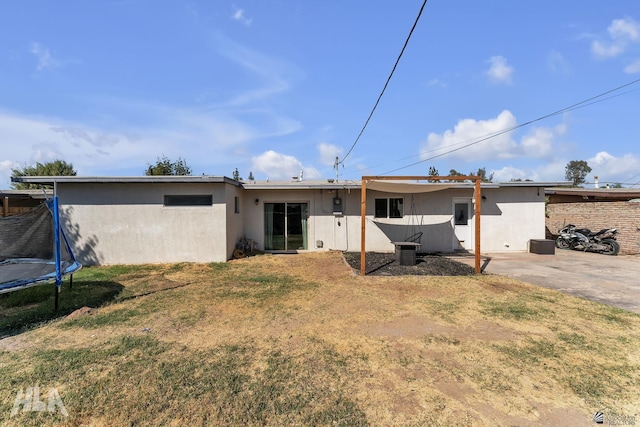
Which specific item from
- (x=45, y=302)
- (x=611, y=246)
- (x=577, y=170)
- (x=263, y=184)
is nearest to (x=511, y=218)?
(x=611, y=246)

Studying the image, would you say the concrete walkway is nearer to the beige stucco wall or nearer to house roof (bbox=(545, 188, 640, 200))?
the beige stucco wall

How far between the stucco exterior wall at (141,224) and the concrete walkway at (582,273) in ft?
27.4

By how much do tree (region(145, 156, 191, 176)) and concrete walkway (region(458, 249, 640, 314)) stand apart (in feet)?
87.4

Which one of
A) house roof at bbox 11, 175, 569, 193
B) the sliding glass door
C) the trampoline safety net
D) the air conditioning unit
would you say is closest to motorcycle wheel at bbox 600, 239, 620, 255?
house roof at bbox 11, 175, 569, 193

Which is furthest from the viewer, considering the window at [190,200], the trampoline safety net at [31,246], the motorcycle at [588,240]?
the motorcycle at [588,240]

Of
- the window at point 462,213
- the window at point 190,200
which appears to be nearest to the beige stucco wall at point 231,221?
the window at point 190,200

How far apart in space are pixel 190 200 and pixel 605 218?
15670 millimetres

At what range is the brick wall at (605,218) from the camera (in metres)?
10.9

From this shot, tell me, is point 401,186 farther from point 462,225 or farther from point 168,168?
point 168,168

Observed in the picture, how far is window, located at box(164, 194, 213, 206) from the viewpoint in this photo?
31.1 ft

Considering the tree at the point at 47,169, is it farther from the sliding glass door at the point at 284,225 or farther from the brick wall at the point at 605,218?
the brick wall at the point at 605,218

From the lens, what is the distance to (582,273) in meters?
7.89

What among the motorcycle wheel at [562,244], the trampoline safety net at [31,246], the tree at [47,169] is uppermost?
the tree at [47,169]

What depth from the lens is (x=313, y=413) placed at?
8.05 ft
